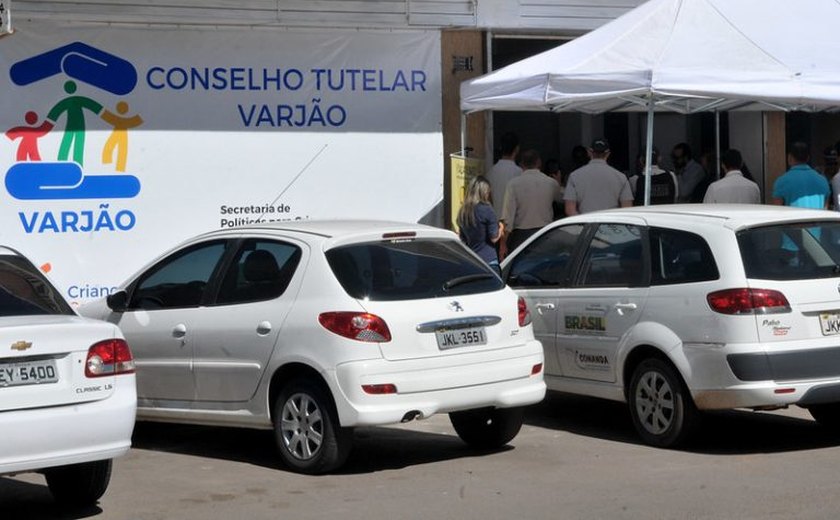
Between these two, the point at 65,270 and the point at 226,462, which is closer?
the point at 226,462

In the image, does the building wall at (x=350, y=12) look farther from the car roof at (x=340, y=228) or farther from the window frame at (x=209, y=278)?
the car roof at (x=340, y=228)

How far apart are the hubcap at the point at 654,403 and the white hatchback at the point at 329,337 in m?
0.84

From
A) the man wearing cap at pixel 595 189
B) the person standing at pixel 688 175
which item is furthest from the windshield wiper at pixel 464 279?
the person standing at pixel 688 175

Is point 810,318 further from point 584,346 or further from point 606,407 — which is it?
point 606,407

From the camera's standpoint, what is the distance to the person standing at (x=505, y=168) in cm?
1508

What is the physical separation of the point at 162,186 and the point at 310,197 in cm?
162

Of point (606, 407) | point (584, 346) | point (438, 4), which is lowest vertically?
point (606, 407)

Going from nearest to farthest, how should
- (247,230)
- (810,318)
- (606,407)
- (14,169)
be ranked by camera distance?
(810,318) < (247,230) < (606,407) < (14,169)

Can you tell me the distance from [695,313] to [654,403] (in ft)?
2.49

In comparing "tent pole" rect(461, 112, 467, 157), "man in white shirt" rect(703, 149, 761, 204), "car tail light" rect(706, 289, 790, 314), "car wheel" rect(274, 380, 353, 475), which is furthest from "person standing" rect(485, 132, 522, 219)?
"car wheel" rect(274, 380, 353, 475)

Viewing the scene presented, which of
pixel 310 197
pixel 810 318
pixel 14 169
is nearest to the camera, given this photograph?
pixel 810 318

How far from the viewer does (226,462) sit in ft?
30.3

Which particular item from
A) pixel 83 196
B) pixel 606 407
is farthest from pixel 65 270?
pixel 606 407

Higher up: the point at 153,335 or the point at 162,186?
the point at 162,186
